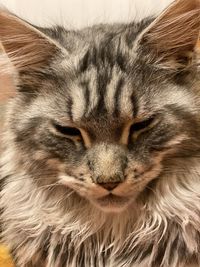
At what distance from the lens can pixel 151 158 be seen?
4.08 ft

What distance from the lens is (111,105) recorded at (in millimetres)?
1234

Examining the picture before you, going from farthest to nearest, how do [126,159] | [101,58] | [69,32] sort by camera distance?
[69,32] → [101,58] → [126,159]

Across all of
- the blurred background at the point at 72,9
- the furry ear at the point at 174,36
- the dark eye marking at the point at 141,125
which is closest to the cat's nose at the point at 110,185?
the dark eye marking at the point at 141,125

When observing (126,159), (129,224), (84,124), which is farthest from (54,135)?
(129,224)

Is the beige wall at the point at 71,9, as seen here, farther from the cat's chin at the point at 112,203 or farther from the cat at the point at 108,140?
the cat's chin at the point at 112,203

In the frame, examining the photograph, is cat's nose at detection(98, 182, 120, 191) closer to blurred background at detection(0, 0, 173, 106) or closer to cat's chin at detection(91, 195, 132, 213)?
cat's chin at detection(91, 195, 132, 213)

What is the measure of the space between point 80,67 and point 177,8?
284 mm

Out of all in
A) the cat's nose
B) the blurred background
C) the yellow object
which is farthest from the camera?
the blurred background

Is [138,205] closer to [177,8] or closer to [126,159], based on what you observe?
[126,159]

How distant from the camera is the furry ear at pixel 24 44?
1268 mm

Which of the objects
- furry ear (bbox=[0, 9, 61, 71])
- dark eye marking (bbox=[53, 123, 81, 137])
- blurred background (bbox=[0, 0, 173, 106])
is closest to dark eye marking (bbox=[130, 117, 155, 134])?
dark eye marking (bbox=[53, 123, 81, 137])

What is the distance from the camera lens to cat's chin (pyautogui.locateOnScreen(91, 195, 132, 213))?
4.11 ft

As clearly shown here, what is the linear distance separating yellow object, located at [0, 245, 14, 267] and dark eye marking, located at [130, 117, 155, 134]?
23.0 inches

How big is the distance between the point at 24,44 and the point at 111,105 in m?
0.29
